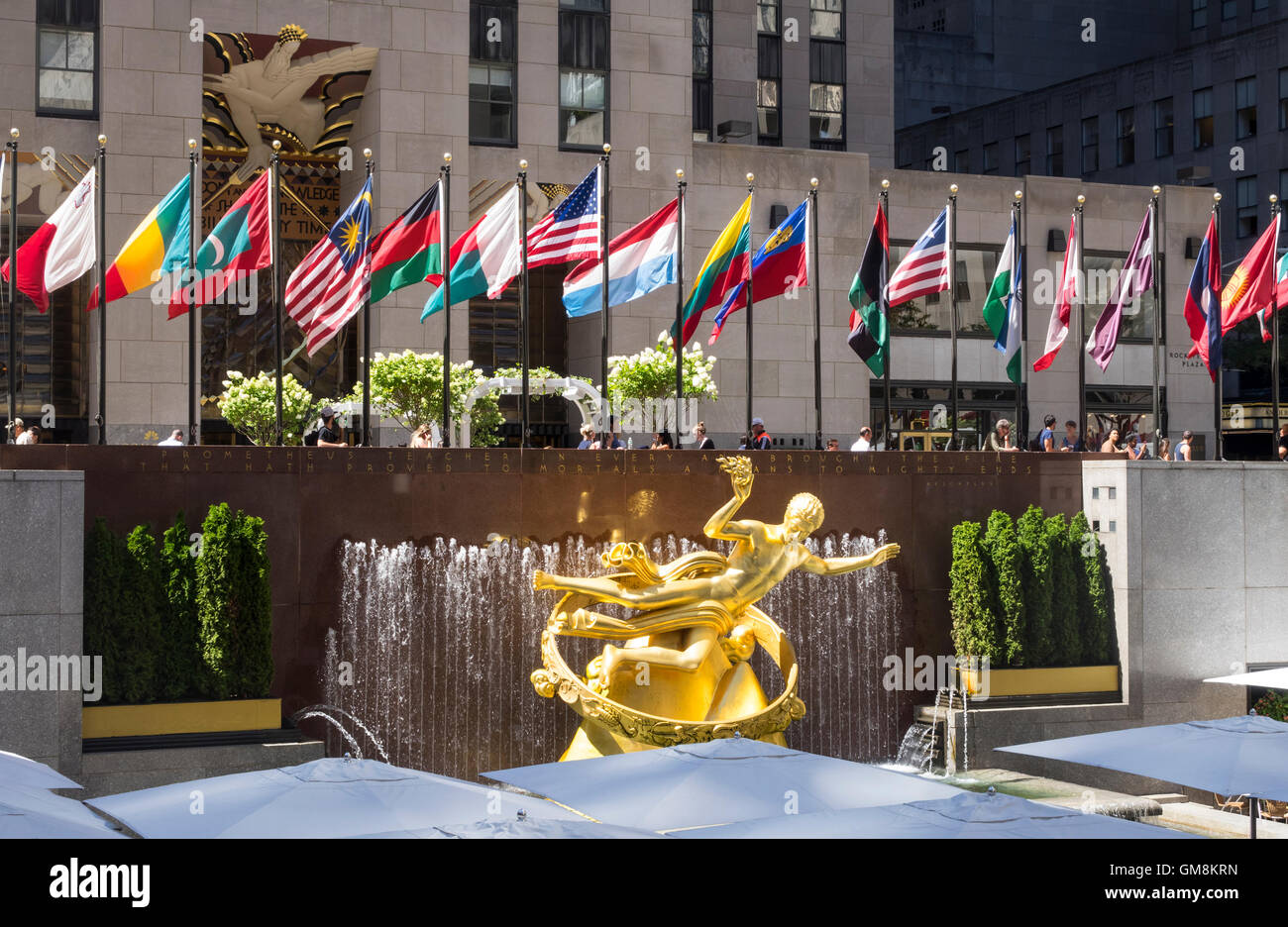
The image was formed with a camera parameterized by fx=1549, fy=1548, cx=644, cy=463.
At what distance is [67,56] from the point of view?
1517 inches

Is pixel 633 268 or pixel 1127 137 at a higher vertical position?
pixel 1127 137

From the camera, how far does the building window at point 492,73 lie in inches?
1676

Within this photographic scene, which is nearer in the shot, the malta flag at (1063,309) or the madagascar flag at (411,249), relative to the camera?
the madagascar flag at (411,249)

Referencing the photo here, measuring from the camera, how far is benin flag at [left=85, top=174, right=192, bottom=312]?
21281 mm

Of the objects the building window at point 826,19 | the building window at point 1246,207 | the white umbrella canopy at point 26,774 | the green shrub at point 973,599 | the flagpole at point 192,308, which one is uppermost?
the building window at point 826,19

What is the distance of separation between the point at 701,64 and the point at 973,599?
4165 cm

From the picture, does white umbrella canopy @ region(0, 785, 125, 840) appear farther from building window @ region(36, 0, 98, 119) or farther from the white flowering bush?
building window @ region(36, 0, 98, 119)

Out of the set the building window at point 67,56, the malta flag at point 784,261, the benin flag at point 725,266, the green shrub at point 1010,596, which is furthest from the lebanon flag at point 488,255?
the building window at point 67,56

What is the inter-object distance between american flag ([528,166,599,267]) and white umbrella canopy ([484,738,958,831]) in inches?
461

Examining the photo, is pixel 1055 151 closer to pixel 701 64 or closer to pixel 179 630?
pixel 701 64

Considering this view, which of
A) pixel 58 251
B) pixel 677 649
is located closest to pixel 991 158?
pixel 58 251

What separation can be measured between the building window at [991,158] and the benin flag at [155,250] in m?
61.0

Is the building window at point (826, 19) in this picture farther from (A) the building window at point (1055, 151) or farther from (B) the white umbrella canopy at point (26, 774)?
(B) the white umbrella canopy at point (26, 774)
